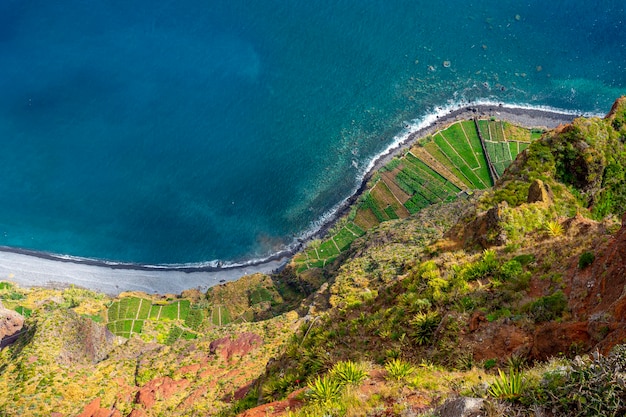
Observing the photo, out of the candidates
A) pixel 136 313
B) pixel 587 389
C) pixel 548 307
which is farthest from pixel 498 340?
pixel 136 313

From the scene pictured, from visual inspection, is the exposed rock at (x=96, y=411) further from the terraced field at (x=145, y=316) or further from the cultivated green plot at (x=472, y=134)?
the cultivated green plot at (x=472, y=134)

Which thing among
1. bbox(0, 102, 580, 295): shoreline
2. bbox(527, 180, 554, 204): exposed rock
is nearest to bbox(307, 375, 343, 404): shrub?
bbox(527, 180, 554, 204): exposed rock

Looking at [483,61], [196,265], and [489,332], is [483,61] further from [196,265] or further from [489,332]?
[489,332]

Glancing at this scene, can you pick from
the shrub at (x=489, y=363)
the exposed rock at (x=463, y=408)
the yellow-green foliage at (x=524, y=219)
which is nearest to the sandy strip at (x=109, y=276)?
the yellow-green foliage at (x=524, y=219)

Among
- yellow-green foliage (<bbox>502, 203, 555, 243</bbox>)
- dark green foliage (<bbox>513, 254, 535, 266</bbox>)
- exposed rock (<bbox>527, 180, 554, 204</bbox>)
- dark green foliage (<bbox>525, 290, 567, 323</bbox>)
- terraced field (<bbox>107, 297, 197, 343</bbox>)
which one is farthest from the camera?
terraced field (<bbox>107, 297, 197, 343</bbox>)

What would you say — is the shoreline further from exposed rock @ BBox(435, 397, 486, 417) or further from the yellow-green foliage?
exposed rock @ BBox(435, 397, 486, 417)

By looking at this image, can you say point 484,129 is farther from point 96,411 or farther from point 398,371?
point 398,371
